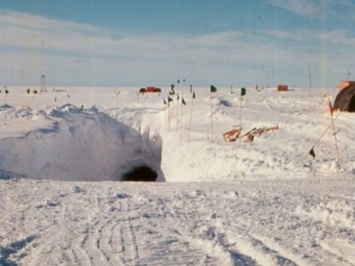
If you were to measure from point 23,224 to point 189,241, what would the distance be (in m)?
2.06

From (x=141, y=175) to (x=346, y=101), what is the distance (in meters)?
8.11

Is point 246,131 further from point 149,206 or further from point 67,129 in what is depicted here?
point 149,206

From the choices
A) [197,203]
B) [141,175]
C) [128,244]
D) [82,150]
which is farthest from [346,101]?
[128,244]

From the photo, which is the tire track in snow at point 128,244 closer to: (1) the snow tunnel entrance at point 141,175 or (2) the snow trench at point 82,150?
(2) the snow trench at point 82,150

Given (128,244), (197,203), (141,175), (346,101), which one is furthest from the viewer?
(141,175)

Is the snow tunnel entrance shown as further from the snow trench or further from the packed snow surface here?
the packed snow surface

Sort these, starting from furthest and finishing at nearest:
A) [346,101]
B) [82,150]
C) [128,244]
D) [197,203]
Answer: [82,150], [346,101], [197,203], [128,244]

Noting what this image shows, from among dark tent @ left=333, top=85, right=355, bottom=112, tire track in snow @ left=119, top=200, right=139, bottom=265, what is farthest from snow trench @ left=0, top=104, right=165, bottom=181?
dark tent @ left=333, top=85, right=355, bottom=112

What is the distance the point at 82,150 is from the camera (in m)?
18.2

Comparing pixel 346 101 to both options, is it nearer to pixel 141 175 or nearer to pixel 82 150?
pixel 141 175

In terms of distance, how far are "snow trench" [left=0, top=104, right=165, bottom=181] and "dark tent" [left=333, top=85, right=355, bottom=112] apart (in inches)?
262

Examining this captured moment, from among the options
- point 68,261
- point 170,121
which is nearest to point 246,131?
point 170,121

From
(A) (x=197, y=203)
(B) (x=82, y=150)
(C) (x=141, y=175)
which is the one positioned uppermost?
(A) (x=197, y=203)

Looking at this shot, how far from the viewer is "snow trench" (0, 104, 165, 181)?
1282cm
